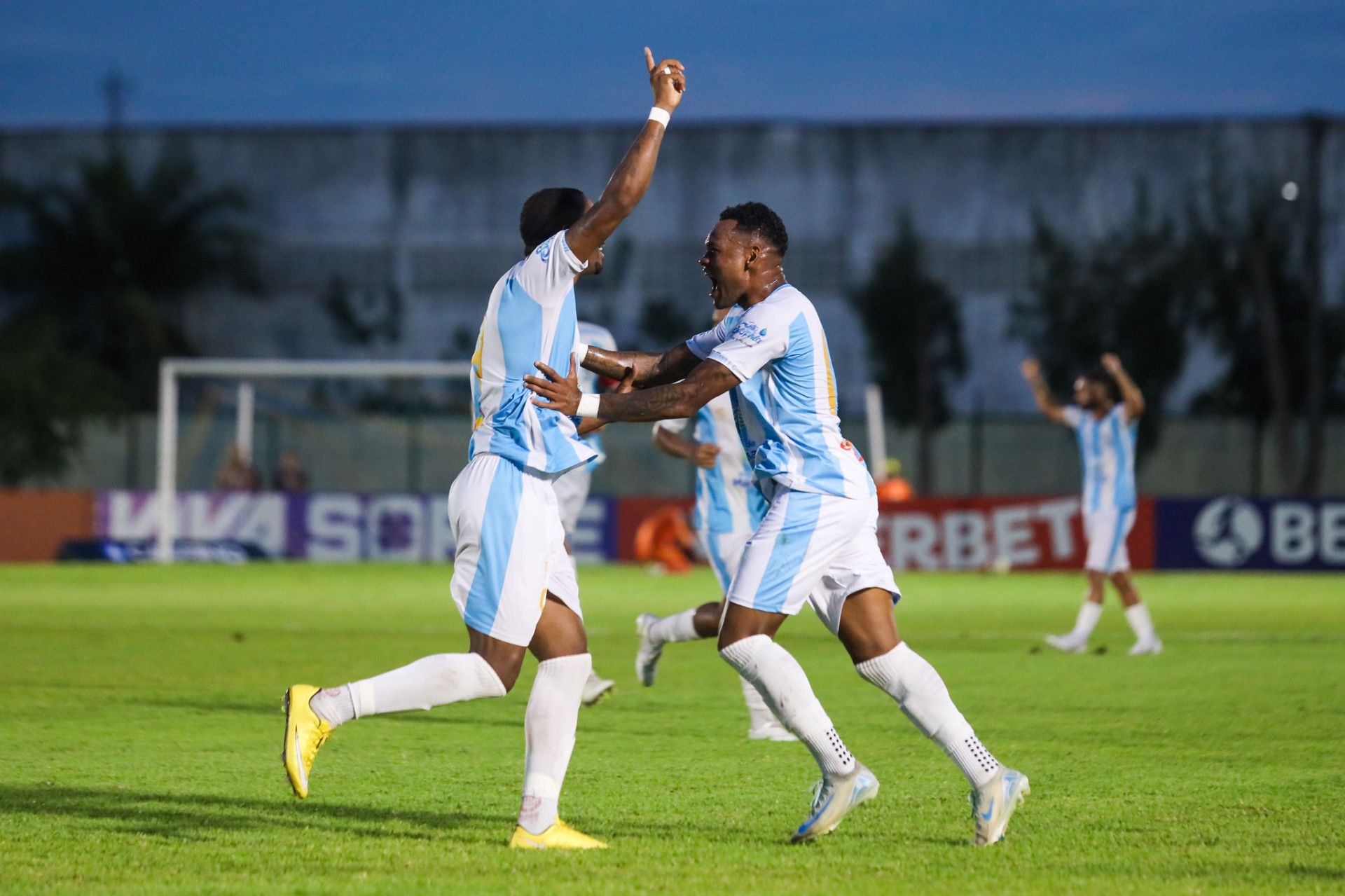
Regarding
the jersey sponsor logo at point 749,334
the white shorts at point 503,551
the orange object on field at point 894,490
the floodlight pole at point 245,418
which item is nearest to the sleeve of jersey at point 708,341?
the jersey sponsor logo at point 749,334

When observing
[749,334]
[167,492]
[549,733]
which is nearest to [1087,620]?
[749,334]

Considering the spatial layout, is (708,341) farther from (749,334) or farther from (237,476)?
(237,476)

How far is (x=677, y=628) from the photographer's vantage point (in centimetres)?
874

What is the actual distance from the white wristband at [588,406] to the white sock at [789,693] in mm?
959

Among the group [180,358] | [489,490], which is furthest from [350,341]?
[489,490]

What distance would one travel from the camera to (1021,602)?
1886 cm

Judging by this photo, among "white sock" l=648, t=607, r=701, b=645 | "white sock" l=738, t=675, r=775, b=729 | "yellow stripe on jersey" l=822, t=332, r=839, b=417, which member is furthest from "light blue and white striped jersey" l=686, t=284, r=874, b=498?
"white sock" l=648, t=607, r=701, b=645

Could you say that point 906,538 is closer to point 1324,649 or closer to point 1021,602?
point 1021,602

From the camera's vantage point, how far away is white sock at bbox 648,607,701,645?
8.66m

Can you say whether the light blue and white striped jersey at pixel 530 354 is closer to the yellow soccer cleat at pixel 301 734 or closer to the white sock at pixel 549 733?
the white sock at pixel 549 733

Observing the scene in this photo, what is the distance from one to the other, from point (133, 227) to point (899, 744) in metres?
36.5

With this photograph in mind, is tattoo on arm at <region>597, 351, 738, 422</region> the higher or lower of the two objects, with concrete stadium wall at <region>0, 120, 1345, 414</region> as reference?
lower

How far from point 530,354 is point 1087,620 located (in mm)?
8470

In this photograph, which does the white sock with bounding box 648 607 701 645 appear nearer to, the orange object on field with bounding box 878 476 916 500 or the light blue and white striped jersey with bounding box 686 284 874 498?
the light blue and white striped jersey with bounding box 686 284 874 498
